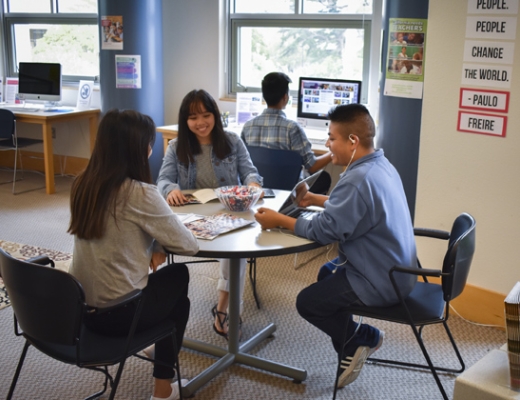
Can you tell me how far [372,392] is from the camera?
250 cm

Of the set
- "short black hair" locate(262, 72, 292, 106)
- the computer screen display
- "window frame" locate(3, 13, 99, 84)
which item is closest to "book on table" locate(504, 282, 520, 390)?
"short black hair" locate(262, 72, 292, 106)

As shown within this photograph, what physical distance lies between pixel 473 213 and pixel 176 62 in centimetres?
334

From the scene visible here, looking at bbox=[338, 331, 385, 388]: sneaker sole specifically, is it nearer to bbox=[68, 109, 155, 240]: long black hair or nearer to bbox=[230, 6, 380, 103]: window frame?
bbox=[68, 109, 155, 240]: long black hair

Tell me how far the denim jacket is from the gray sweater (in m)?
0.91

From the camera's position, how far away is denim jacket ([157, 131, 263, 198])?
2.97 metres

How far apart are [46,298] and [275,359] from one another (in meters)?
1.22

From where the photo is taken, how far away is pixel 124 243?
2.02m

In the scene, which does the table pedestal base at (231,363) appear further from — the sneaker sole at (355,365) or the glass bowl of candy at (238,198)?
the glass bowl of candy at (238,198)

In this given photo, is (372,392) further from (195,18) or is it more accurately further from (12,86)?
(12,86)

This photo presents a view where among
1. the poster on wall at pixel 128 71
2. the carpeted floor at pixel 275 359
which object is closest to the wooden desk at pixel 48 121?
the poster on wall at pixel 128 71

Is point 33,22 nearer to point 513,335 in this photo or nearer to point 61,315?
point 61,315

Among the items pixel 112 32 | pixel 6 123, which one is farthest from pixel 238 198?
pixel 6 123

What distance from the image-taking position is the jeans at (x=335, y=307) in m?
2.25

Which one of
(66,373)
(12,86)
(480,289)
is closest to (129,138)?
(66,373)
